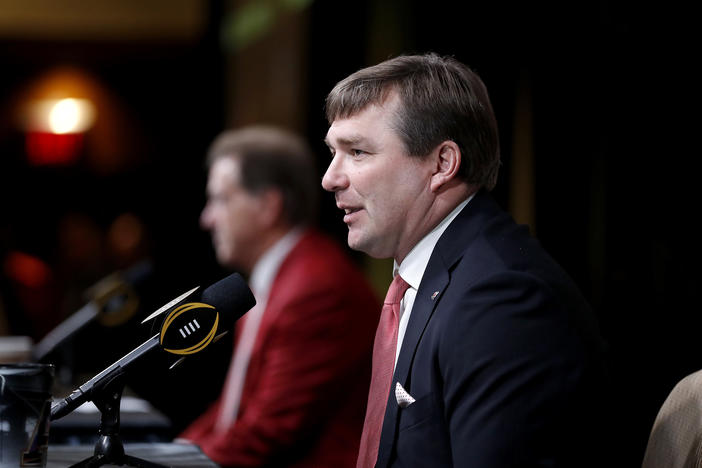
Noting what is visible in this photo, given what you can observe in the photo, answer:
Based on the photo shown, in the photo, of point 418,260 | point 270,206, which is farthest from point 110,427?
point 270,206

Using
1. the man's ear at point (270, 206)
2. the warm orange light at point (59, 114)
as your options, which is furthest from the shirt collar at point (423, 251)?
the warm orange light at point (59, 114)

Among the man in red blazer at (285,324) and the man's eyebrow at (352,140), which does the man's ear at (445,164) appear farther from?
the man in red blazer at (285,324)

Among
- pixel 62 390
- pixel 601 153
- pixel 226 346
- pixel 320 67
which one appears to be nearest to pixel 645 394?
pixel 601 153

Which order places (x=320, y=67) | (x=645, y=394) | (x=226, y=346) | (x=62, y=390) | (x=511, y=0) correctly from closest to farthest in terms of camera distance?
(x=645, y=394), (x=62, y=390), (x=511, y=0), (x=226, y=346), (x=320, y=67)

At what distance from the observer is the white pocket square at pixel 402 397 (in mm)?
1393

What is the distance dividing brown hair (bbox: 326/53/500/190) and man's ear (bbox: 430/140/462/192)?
11mm

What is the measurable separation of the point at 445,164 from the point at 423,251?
139 mm

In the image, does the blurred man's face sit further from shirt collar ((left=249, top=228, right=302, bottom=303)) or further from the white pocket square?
the white pocket square

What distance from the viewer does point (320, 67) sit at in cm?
471

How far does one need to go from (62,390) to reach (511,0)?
176 cm

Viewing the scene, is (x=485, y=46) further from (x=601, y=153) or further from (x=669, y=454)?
(x=669, y=454)

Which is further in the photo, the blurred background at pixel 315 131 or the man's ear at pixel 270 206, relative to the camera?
the man's ear at pixel 270 206

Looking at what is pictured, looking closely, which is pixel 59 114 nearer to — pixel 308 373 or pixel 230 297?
pixel 308 373

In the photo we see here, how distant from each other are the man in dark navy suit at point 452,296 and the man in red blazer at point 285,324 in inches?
40.4
